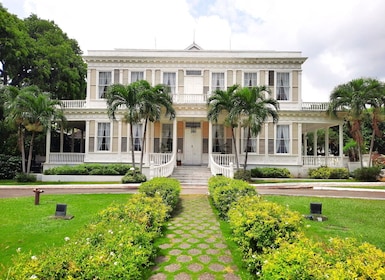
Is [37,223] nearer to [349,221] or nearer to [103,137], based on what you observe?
[349,221]

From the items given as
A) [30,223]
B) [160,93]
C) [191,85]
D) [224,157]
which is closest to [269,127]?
[224,157]

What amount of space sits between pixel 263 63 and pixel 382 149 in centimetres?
2261

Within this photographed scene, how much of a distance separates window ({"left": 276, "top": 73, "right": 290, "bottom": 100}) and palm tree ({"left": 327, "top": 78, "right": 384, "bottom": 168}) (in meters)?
3.18

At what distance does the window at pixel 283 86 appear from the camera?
20252mm

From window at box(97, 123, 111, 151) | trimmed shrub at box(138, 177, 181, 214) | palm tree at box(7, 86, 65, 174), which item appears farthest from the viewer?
window at box(97, 123, 111, 151)

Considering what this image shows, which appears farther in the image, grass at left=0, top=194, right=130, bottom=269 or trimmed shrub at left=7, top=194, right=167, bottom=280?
grass at left=0, top=194, right=130, bottom=269

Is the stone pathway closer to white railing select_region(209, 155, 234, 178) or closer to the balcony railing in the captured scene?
white railing select_region(209, 155, 234, 178)

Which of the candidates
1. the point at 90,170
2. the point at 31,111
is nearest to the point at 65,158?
the point at 90,170

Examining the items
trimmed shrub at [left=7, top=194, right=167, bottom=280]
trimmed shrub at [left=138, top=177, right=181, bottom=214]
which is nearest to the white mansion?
trimmed shrub at [left=138, top=177, right=181, bottom=214]

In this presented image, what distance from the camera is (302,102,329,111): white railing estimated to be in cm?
1959

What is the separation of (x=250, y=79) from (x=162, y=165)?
10.1 meters

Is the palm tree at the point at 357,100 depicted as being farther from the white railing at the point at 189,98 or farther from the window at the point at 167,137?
the window at the point at 167,137

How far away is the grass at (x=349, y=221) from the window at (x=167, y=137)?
11482 mm

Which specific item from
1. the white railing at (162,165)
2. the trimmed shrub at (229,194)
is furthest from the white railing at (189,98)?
the trimmed shrub at (229,194)
